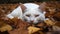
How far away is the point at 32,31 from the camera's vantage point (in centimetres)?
147

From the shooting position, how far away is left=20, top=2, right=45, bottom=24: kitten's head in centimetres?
217

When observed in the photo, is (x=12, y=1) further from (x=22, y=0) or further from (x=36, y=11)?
(x=36, y=11)

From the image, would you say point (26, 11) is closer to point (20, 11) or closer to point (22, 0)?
point (20, 11)

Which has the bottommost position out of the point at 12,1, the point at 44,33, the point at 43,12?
the point at 44,33

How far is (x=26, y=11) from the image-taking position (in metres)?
2.27

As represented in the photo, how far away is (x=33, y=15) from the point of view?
87.8 inches

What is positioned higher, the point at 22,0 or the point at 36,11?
the point at 22,0

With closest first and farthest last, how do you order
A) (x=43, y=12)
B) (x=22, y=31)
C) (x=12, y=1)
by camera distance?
(x=22, y=31), (x=43, y=12), (x=12, y=1)

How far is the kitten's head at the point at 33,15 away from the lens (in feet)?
7.11

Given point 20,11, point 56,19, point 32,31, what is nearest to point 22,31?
point 32,31

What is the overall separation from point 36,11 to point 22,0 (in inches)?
62.7

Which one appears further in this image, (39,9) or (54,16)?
(39,9)

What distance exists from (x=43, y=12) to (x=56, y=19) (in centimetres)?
40

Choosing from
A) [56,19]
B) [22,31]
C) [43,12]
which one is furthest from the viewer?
[43,12]
